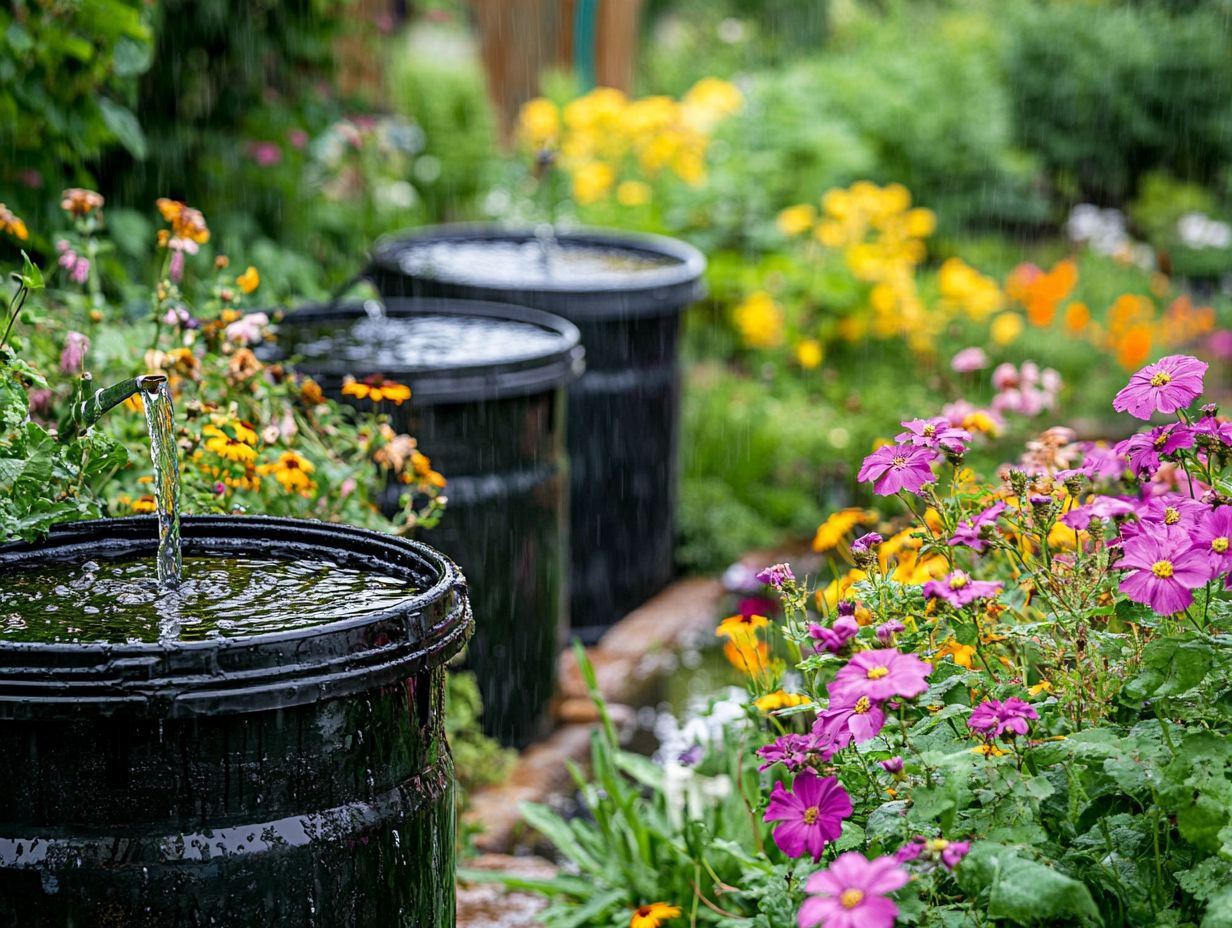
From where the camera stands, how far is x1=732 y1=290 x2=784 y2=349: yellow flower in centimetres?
680

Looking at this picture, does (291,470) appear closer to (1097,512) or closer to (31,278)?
(31,278)

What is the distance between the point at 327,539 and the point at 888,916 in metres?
1.08

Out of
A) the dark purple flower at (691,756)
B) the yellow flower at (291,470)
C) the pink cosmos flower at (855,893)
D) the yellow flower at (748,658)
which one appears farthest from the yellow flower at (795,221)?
the pink cosmos flower at (855,893)

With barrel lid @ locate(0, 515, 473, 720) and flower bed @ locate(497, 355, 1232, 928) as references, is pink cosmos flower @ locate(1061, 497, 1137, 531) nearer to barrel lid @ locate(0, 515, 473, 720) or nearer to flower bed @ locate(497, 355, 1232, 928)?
flower bed @ locate(497, 355, 1232, 928)

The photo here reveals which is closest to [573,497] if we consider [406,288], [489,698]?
[406,288]

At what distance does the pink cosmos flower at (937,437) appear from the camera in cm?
207

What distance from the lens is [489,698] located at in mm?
4000

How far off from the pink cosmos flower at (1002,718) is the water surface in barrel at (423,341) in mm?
1913

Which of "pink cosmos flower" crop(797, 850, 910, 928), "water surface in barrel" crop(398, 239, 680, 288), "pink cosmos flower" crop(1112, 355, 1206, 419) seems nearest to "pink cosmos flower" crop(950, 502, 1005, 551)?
"pink cosmos flower" crop(1112, 355, 1206, 419)

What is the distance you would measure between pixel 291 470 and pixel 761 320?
14.3 ft

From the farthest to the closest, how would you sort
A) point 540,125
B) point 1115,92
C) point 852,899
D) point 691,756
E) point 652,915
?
point 1115,92
point 540,125
point 691,756
point 652,915
point 852,899

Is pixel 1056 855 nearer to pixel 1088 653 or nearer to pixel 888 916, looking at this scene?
pixel 1088 653

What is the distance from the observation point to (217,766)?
1.71m

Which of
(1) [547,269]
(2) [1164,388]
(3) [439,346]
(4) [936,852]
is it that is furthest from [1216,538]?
(1) [547,269]
